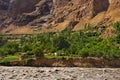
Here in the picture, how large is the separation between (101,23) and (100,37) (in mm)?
39108

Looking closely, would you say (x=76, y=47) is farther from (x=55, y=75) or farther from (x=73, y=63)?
(x=55, y=75)

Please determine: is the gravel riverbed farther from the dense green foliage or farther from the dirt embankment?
the dense green foliage

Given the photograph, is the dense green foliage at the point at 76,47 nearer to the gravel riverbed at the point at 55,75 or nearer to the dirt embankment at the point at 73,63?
the dirt embankment at the point at 73,63

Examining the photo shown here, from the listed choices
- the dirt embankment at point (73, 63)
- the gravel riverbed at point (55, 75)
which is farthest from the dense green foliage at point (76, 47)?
the gravel riverbed at point (55, 75)

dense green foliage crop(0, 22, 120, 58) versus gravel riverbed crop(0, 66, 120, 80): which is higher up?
dense green foliage crop(0, 22, 120, 58)

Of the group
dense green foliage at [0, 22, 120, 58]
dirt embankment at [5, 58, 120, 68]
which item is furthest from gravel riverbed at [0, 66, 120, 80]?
dense green foliage at [0, 22, 120, 58]

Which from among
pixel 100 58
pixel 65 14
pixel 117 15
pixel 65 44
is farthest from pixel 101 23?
pixel 100 58

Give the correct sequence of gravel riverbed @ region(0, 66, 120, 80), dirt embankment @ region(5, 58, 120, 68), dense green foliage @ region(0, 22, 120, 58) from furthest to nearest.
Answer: dense green foliage @ region(0, 22, 120, 58), dirt embankment @ region(5, 58, 120, 68), gravel riverbed @ region(0, 66, 120, 80)

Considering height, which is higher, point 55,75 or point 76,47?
point 76,47

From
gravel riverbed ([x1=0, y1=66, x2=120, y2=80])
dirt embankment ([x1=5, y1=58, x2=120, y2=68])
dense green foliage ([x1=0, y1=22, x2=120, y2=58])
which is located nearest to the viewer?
gravel riverbed ([x1=0, y1=66, x2=120, y2=80])

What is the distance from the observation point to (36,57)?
92.5 metres

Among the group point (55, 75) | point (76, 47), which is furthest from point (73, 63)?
point (55, 75)

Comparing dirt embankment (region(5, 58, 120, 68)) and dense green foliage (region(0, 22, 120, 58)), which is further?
dense green foliage (region(0, 22, 120, 58))

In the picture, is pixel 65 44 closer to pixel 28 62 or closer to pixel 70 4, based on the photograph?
pixel 28 62
